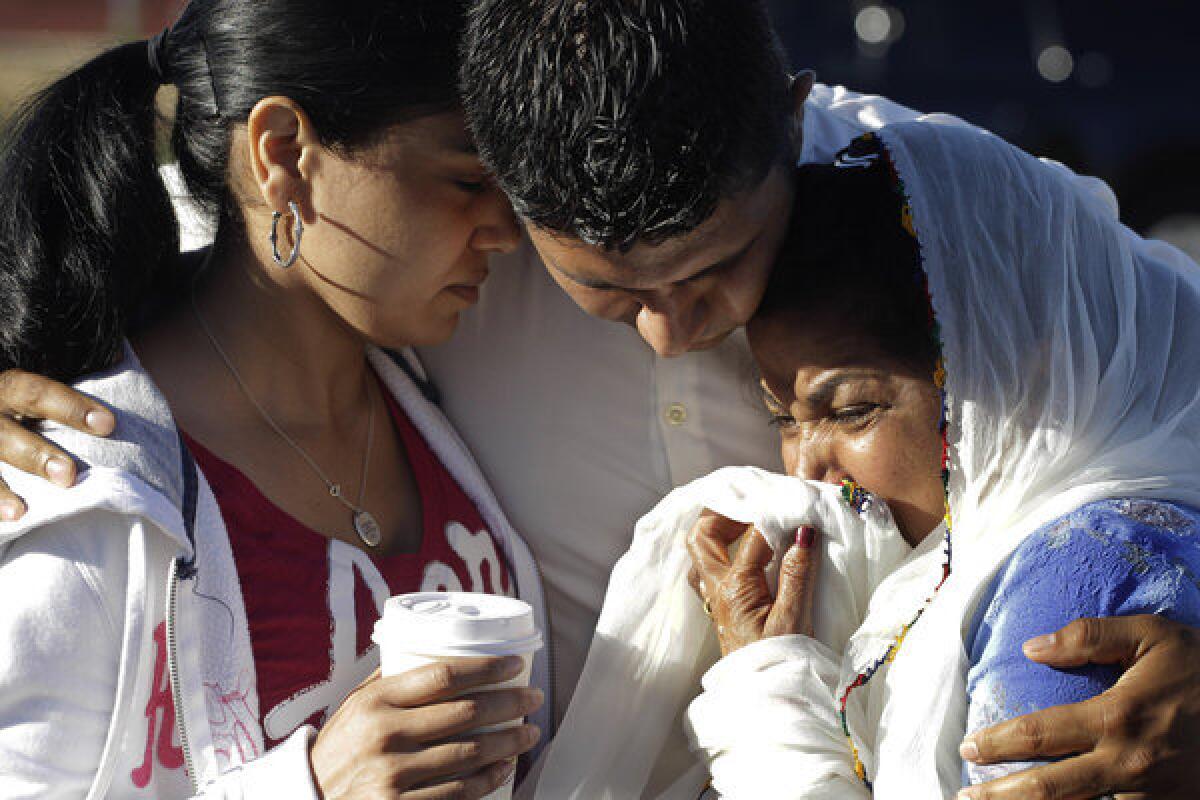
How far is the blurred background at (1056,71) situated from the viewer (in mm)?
4586

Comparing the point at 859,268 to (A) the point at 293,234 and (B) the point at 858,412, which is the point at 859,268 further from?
(A) the point at 293,234

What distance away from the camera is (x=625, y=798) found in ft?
7.19

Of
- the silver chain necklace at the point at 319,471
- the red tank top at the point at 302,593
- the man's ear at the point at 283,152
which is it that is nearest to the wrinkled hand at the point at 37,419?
the red tank top at the point at 302,593

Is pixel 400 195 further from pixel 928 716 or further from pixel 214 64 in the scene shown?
pixel 928 716

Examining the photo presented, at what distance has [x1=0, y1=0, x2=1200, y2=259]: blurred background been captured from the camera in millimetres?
4586

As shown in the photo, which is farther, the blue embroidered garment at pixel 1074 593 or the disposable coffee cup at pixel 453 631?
the disposable coffee cup at pixel 453 631

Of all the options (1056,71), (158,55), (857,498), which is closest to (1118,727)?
(857,498)

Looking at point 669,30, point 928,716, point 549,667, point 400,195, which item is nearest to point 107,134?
point 400,195

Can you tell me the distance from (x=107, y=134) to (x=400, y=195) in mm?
539

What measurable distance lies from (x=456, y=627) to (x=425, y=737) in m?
0.17

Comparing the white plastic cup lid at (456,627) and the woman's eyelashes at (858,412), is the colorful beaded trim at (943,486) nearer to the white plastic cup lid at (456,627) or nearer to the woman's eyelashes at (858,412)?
the woman's eyelashes at (858,412)

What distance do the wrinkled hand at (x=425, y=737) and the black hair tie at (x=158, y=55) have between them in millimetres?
1207

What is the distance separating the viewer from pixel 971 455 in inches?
73.5

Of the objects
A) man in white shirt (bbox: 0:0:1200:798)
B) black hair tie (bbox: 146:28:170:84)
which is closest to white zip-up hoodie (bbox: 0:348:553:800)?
man in white shirt (bbox: 0:0:1200:798)
